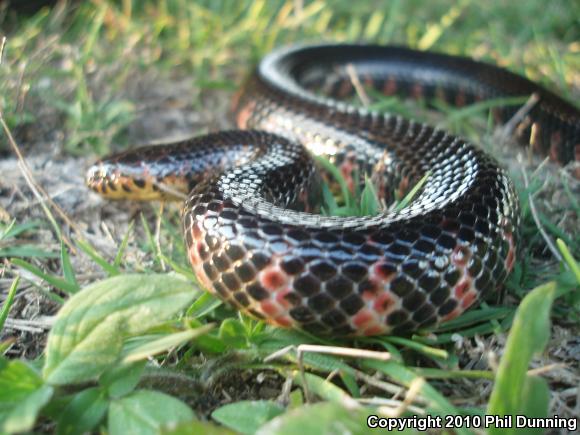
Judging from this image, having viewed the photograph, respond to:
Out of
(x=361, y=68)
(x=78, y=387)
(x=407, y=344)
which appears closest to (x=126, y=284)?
(x=78, y=387)

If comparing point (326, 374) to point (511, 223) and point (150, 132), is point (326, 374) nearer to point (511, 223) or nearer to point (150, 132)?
point (511, 223)

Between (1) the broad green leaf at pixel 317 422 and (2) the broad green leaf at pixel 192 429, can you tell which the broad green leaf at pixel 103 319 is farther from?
(1) the broad green leaf at pixel 317 422

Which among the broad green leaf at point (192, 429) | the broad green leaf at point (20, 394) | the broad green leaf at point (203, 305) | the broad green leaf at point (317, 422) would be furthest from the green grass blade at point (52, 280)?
the broad green leaf at point (317, 422)

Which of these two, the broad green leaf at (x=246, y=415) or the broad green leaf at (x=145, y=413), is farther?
the broad green leaf at (x=246, y=415)

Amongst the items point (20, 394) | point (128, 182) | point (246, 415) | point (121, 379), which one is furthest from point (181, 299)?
point (128, 182)

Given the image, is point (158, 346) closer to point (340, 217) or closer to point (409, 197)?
point (340, 217)

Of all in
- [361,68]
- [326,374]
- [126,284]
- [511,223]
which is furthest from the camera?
[361,68]
